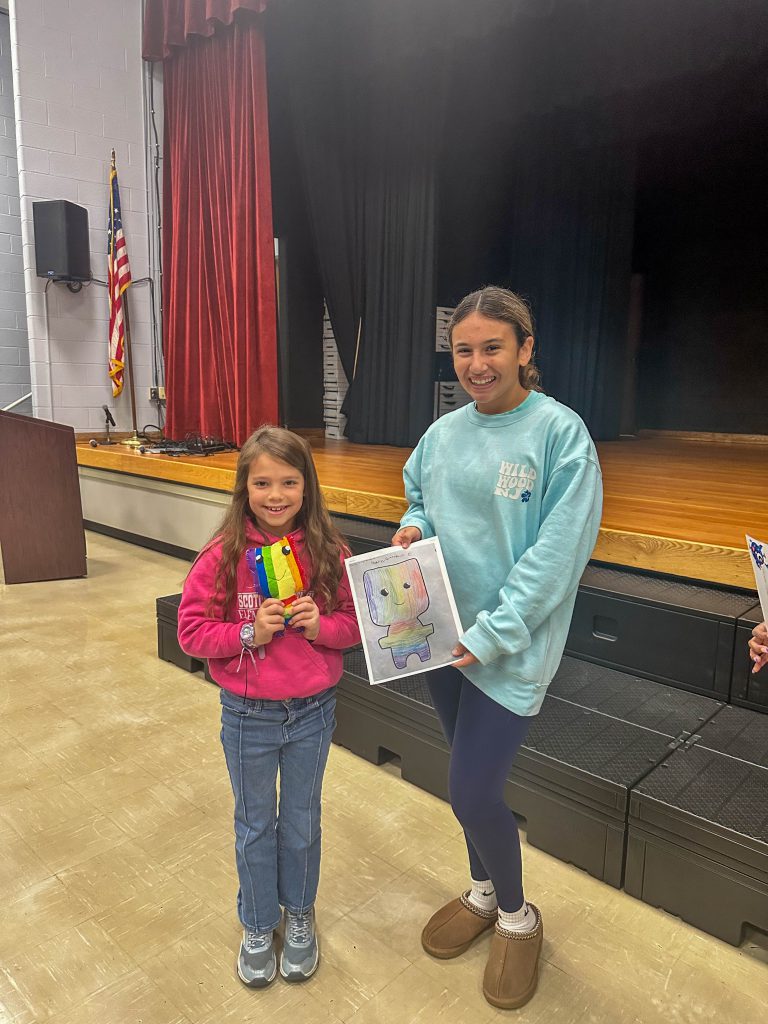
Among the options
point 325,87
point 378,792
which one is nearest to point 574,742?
point 378,792

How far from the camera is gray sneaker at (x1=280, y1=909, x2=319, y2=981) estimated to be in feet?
3.90

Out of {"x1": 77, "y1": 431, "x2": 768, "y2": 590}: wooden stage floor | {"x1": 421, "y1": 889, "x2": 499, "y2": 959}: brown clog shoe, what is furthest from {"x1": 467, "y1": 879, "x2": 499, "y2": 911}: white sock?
{"x1": 77, "y1": 431, "x2": 768, "y2": 590}: wooden stage floor

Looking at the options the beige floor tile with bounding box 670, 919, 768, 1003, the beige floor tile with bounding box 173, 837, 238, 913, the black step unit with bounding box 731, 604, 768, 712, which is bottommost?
the beige floor tile with bounding box 173, 837, 238, 913

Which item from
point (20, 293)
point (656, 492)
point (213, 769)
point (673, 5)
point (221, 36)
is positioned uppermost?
point (221, 36)

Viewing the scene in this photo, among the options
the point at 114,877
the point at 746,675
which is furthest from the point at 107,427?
the point at 746,675

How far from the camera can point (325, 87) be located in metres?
4.92

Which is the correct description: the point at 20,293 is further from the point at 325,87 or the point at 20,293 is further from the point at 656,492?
the point at 656,492

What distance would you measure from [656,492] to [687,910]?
2.07m

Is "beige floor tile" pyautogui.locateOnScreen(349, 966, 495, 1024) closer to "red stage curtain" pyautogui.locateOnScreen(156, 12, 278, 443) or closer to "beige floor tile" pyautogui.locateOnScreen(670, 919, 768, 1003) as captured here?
"beige floor tile" pyautogui.locateOnScreen(670, 919, 768, 1003)

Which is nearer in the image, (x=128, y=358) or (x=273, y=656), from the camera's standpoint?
(x=273, y=656)

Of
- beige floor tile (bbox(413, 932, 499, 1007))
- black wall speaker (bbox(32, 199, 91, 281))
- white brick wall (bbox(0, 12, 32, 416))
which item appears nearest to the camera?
beige floor tile (bbox(413, 932, 499, 1007))

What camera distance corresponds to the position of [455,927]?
1.26 meters

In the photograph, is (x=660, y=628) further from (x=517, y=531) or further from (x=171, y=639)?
(x=171, y=639)

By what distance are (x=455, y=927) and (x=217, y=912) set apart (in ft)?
1.49
